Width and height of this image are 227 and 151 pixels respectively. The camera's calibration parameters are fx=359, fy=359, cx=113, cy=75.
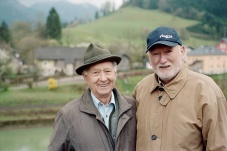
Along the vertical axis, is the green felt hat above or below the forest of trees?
below

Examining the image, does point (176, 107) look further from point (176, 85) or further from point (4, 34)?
point (4, 34)

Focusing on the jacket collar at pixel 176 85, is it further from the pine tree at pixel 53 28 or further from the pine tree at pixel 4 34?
the pine tree at pixel 53 28

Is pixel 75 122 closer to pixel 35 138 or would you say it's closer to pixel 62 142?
pixel 62 142

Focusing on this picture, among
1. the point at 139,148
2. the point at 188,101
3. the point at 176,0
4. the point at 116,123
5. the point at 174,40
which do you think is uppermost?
the point at 176,0

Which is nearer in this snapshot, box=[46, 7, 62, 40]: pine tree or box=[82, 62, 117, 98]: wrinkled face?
box=[82, 62, 117, 98]: wrinkled face

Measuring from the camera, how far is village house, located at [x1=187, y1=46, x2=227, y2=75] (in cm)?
3434

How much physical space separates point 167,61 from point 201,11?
70901 mm

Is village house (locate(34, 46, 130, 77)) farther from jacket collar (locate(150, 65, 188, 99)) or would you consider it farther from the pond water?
jacket collar (locate(150, 65, 188, 99))

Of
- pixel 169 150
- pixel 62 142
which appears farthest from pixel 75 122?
pixel 169 150

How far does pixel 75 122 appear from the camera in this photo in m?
2.89

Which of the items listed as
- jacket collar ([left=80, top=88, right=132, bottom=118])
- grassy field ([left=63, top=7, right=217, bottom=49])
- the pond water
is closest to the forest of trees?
grassy field ([left=63, top=7, right=217, bottom=49])

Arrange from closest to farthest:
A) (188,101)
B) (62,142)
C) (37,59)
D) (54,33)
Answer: (188,101), (62,142), (37,59), (54,33)

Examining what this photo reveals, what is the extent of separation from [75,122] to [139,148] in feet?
1.84

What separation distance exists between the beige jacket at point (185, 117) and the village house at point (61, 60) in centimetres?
2987
